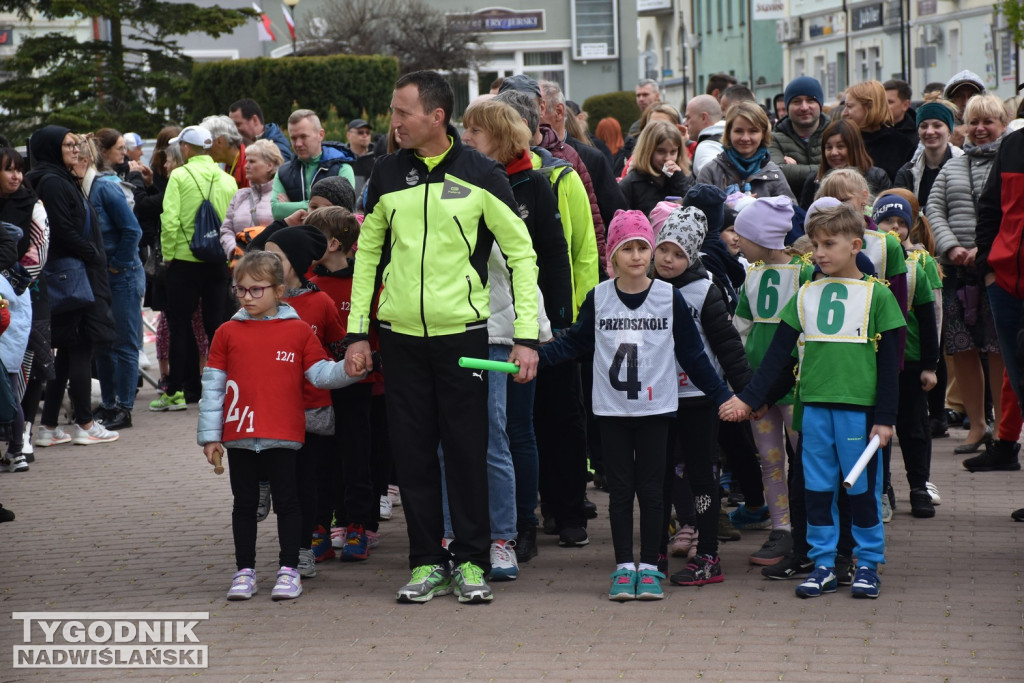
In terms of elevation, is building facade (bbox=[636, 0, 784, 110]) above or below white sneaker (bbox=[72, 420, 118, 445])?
above

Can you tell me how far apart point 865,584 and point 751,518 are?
1.48 metres

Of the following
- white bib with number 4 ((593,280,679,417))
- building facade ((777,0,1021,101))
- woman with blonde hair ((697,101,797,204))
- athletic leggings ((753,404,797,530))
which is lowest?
athletic leggings ((753,404,797,530))

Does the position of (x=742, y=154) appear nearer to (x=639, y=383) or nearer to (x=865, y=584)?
(x=639, y=383)

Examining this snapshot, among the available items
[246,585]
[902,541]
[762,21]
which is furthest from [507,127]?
[762,21]

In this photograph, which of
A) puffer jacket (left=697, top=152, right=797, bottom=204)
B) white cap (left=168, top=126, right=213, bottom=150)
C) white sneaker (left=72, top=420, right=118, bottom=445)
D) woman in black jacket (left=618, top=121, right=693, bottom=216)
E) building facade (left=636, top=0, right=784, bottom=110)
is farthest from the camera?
building facade (left=636, top=0, right=784, bottom=110)

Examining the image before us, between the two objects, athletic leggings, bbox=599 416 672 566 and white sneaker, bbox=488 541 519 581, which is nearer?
athletic leggings, bbox=599 416 672 566

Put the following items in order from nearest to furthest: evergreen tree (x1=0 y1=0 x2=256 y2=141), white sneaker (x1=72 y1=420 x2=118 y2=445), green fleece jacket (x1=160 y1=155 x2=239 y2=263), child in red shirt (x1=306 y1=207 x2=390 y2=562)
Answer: child in red shirt (x1=306 y1=207 x2=390 y2=562), white sneaker (x1=72 y1=420 x2=118 y2=445), green fleece jacket (x1=160 y1=155 x2=239 y2=263), evergreen tree (x1=0 y1=0 x2=256 y2=141)

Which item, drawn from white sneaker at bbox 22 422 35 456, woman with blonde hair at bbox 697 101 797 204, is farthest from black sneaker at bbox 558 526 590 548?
white sneaker at bbox 22 422 35 456

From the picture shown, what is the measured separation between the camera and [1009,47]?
39.8 meters

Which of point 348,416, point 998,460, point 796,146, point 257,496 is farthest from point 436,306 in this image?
point 796,146

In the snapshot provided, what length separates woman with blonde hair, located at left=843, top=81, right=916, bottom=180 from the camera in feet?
35.4

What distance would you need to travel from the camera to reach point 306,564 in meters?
6.55

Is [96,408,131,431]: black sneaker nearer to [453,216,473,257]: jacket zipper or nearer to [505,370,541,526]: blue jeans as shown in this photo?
[505,370,541,526]: blue jeans

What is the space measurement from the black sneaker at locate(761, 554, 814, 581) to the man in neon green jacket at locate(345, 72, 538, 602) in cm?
129
